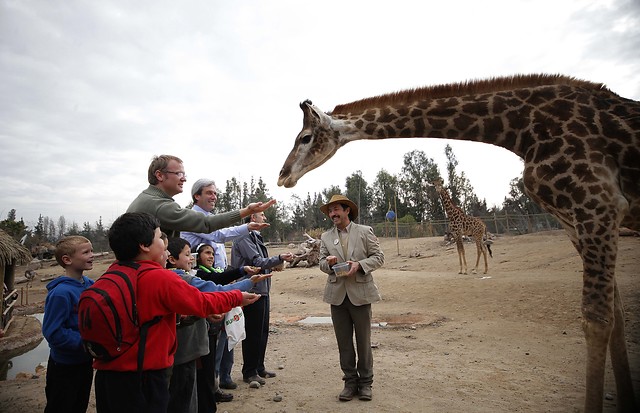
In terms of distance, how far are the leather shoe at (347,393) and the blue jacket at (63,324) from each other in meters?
2.56

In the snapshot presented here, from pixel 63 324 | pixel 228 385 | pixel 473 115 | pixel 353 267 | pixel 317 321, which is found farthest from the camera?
pixel 317 321

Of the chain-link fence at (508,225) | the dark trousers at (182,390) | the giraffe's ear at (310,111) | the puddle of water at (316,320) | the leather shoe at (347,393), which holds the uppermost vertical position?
the giraffe's ear at (310,111)

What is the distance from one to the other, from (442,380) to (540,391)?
3.50ft

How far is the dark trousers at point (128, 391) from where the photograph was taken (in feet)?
7.00

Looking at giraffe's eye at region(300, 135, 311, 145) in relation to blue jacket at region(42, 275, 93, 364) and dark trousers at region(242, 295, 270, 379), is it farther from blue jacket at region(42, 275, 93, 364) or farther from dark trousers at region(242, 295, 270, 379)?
blue jacket at region(42, 275, 93, 364)

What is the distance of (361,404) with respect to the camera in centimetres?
402

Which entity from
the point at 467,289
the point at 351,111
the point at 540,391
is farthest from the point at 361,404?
the point at 467,289

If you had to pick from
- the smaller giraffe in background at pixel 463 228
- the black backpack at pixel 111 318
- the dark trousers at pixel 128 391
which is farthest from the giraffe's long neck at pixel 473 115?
the smaller giraffe in background at pixel 463 228

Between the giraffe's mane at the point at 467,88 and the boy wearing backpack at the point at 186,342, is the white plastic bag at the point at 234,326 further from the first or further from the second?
the giraffe's mane at the point at 467,88

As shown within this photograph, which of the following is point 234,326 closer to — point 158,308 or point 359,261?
point 359,261

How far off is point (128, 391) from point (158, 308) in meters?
0.49

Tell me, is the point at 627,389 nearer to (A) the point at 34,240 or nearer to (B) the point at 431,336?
(B) the point at 431,336

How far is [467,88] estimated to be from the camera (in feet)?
14.1

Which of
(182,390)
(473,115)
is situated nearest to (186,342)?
(182,390)
